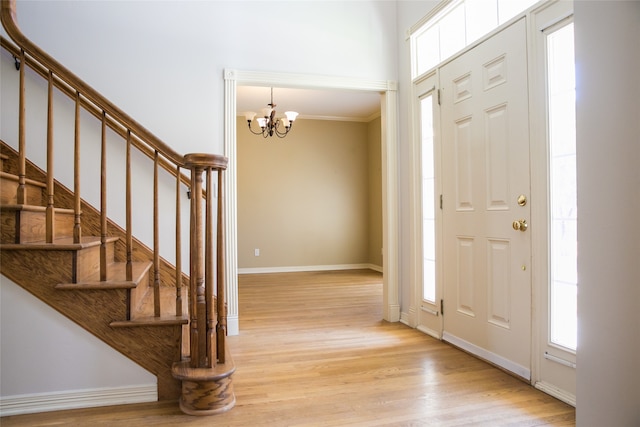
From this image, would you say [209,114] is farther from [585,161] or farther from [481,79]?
[585,161]

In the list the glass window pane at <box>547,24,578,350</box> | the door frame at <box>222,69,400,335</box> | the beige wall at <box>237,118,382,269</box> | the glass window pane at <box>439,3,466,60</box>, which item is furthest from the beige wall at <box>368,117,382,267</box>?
the glass window pane at <box>547,24,578,350</box>

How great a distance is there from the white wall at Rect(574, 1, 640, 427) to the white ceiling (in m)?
4.46

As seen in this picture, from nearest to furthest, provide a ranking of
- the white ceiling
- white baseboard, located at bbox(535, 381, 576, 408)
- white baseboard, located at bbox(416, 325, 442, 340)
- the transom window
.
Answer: white baseboard, located at bbox(535, 381, 576, 408) → the transom window → white baseboard, located at bbox(416, 325, 442, 340) → the white ceiling

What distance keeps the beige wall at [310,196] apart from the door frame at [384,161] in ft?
11.2

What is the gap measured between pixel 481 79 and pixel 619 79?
5.49 feet

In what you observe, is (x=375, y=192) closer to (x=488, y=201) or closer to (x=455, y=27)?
(x=455, y=27)

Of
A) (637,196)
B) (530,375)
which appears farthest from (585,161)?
(530,375)

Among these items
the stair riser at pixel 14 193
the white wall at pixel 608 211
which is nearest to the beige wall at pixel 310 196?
the stair riser at pixel 14 193

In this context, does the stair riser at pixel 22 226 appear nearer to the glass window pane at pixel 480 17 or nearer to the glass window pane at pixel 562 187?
the glass window pane at pixel 562 187

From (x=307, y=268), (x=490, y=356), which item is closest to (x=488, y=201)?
(x=490, y=356)

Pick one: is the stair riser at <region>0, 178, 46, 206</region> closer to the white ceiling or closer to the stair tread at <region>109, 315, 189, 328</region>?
the stair tread at <region>109, 315, 189, 328</region>

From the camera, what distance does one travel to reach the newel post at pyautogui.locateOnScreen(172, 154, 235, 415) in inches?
80.2

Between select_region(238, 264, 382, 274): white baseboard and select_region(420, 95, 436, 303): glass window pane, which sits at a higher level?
select_region(420, 95, 436, 303): glass window pane

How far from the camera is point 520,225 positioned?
8.07ft
